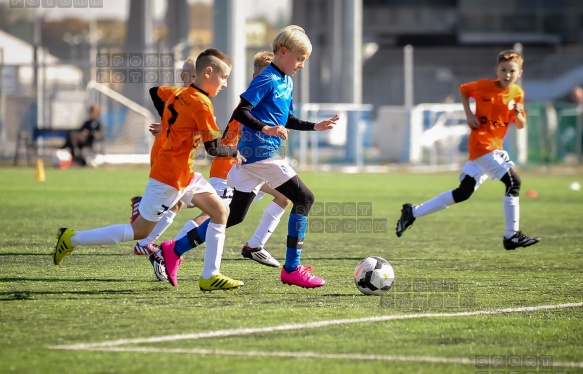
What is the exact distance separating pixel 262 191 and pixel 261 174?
1.17 m

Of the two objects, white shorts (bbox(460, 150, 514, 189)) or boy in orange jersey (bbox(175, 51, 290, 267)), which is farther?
white shorts (bbox(460, 150, 514, 189))

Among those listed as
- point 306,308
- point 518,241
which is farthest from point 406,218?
point 306,308

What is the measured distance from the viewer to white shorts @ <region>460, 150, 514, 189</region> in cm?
1040

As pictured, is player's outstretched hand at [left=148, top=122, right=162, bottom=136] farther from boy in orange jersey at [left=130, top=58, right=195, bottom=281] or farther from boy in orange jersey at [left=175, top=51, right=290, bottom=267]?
boy in orange jersey at [left=175, top=51, right=290, bottom=267]

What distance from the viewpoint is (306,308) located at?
22.4 feet

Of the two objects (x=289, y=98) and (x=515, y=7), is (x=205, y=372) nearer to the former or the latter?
(x=289, y=98)

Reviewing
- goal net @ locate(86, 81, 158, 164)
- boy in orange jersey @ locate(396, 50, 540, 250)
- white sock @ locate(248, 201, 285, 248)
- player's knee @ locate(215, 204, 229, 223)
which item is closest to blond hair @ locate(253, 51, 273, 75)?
white sock @ locate(248, 201, 285, 248)

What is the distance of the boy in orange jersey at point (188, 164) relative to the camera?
718cm

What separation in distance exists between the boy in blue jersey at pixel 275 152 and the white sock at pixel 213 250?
1.36ft

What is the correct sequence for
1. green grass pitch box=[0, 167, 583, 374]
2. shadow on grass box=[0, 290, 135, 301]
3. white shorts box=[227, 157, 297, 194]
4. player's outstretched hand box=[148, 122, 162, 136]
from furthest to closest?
1. player's outstretched hand box=[148, 122, 162, 136]
2. white shorts box=[227, 157, 297, 194]
3. shadow on grass box=[0, 290, 135, 301]
4. green grass pitch box=[0, 167, 583, 374]

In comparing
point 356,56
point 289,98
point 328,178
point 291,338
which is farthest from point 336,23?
point 291,338

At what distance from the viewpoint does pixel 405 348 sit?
559 centimetres

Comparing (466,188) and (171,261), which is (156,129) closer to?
(171,261)

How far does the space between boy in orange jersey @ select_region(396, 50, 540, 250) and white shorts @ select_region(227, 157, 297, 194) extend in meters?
3.15
